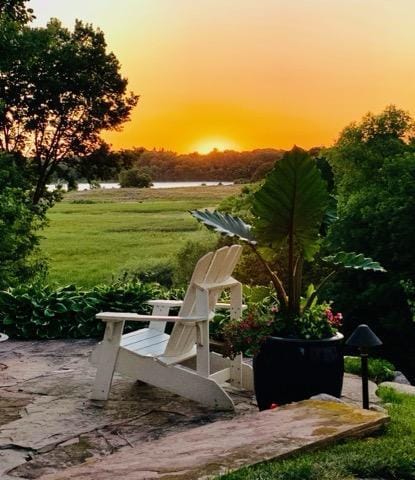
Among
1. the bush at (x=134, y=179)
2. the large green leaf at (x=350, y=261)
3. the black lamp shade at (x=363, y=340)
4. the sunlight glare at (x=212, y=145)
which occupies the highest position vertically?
the sunlight glare at (x=212, y=145)

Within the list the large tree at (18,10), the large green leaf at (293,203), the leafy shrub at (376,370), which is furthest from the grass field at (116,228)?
the large green leaf at (293,203)

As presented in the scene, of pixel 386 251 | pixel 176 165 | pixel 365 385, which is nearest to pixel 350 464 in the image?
pixel 365 385

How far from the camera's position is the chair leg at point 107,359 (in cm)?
598

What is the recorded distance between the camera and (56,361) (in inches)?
300

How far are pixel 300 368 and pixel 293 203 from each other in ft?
3.83

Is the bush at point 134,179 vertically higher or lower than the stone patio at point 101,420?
higher

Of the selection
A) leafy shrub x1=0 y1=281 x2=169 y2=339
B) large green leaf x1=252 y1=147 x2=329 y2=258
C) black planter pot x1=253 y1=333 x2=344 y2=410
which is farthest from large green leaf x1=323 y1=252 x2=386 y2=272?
leafy shrub x1=0 y1=281 x2=169 y2=339

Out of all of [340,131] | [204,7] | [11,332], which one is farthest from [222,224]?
[340,131]

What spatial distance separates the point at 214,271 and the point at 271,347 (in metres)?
0.79

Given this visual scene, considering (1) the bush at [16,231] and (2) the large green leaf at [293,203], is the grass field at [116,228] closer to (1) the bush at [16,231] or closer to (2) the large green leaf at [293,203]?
(1) the bush at [16,231]

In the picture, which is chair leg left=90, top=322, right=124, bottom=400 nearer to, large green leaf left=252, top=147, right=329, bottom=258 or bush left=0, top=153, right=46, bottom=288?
large green leaf left=252, top=147, right=329, bottom=258

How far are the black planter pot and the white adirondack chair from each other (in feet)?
1.46

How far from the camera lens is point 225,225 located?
573 cm

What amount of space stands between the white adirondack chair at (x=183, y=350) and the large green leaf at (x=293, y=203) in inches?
20.0
